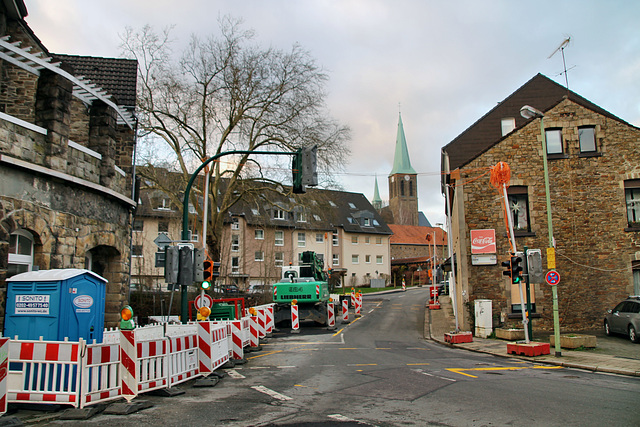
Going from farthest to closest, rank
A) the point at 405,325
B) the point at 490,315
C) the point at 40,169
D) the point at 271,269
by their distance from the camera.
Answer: the point at 271,269, the point at 405,325, the point at 490,315, the point at 40,169

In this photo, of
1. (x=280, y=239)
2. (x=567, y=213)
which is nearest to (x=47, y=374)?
(x=567, y=213)

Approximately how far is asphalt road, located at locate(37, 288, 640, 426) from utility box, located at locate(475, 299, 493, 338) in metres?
5.24

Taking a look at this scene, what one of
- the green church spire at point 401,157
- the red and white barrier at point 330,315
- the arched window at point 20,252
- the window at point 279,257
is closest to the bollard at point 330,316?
the red and white barrier at point 330,315

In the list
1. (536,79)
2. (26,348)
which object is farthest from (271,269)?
(26,348)

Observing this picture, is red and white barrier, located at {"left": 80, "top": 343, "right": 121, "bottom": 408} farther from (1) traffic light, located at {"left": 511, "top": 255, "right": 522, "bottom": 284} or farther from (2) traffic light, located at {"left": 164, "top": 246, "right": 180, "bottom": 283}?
(1) traffic light, located at {"left": 511, "top": 255, "right": 522, "bottom": 284}

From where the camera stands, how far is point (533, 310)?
2081 cm

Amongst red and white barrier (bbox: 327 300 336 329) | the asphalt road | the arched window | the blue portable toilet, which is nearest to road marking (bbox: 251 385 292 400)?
the asphalt road

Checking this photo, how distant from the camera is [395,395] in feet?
28.2

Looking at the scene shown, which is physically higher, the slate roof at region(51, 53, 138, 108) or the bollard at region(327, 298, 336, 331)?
the slate roof at region(51, 53, 138, 108)

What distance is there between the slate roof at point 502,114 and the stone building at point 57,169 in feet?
71.0

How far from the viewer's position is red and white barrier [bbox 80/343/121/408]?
7453mm

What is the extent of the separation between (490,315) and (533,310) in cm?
234

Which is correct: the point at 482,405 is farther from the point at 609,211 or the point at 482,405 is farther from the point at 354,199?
the point at 354,199

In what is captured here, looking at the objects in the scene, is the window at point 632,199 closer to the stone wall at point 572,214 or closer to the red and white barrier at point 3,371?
the stone wall at point 572,214
